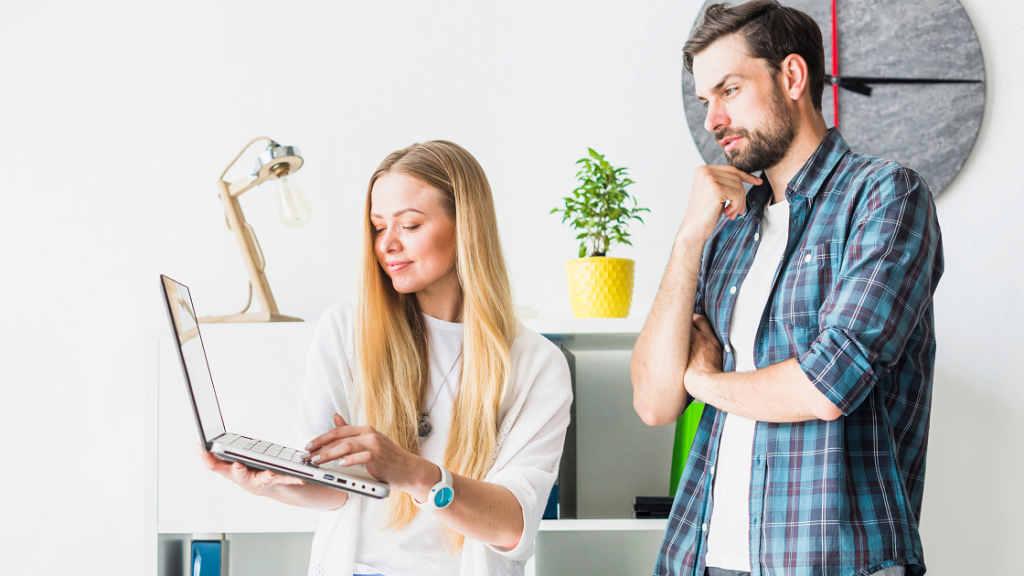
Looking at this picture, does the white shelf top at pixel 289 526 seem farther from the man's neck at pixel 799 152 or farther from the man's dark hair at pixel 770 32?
the man's dark hair at pixel 770 32

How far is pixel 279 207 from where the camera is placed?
178 centimetres

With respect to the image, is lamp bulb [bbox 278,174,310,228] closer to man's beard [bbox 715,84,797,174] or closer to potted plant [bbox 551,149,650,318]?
potted plant [bbox 551,149,650,318]

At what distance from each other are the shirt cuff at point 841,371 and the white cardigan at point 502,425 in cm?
42

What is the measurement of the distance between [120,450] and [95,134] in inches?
34.3

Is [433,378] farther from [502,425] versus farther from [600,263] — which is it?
[600,263]

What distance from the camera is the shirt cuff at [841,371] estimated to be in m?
0.99

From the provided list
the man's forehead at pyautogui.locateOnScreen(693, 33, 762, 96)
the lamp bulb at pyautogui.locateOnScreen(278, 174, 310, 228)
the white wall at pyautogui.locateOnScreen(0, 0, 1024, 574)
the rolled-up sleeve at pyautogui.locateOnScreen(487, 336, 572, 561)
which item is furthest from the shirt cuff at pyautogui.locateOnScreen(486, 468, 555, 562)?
the lamp bulb at pyautogui.locateOnScreen(278, 174, 310, 228)

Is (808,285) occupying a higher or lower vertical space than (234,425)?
higher

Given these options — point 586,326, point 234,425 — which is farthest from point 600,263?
point 234,425

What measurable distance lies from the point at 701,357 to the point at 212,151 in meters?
1.48

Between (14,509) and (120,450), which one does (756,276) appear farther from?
(14,509)

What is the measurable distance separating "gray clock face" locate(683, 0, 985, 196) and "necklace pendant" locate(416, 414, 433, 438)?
51.0 inches

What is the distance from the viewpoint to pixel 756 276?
1.21 meters

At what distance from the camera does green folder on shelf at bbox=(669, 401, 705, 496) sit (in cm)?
157
